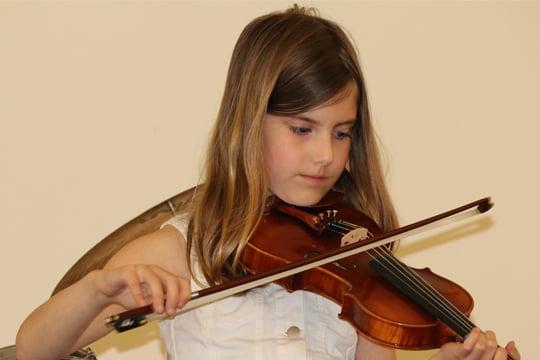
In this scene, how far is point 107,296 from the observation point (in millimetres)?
943

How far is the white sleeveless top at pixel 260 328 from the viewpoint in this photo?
1.13 m

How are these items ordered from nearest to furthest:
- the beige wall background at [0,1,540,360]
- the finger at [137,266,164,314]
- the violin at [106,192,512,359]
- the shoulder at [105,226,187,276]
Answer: the finger at [137,266,164,314] → the violin at [106,192,512,359] → the shoulder at [105,226,187,276] → the beige wall background at [0,1,540,360]

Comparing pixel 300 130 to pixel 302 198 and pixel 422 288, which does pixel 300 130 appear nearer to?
pixel 302 198

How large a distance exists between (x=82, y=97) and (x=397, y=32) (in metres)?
0.63

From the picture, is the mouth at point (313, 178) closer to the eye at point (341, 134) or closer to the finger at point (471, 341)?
the eye at point (341, 134)

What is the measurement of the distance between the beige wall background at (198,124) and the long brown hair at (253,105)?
0.28 m

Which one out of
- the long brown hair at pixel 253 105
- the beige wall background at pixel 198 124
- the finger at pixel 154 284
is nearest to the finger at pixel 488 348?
the long brown hair at pixel 253 105

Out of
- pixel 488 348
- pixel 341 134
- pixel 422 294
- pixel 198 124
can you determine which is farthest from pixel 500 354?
pixel 198 124

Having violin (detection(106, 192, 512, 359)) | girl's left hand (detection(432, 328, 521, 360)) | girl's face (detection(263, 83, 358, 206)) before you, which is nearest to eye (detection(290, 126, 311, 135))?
girl's face (detection(263, 83, 358, 206))

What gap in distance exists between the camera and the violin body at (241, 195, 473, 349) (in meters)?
1.02

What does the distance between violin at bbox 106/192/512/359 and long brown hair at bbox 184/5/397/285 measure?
0.04m

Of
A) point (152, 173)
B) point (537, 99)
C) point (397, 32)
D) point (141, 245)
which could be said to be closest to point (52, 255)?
point (152, 173)

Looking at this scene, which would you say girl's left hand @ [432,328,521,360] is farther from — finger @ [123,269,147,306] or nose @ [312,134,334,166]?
finger @ [123,269,147,306]

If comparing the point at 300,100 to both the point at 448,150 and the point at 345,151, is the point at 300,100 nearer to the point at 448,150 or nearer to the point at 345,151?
the point at 345,151
